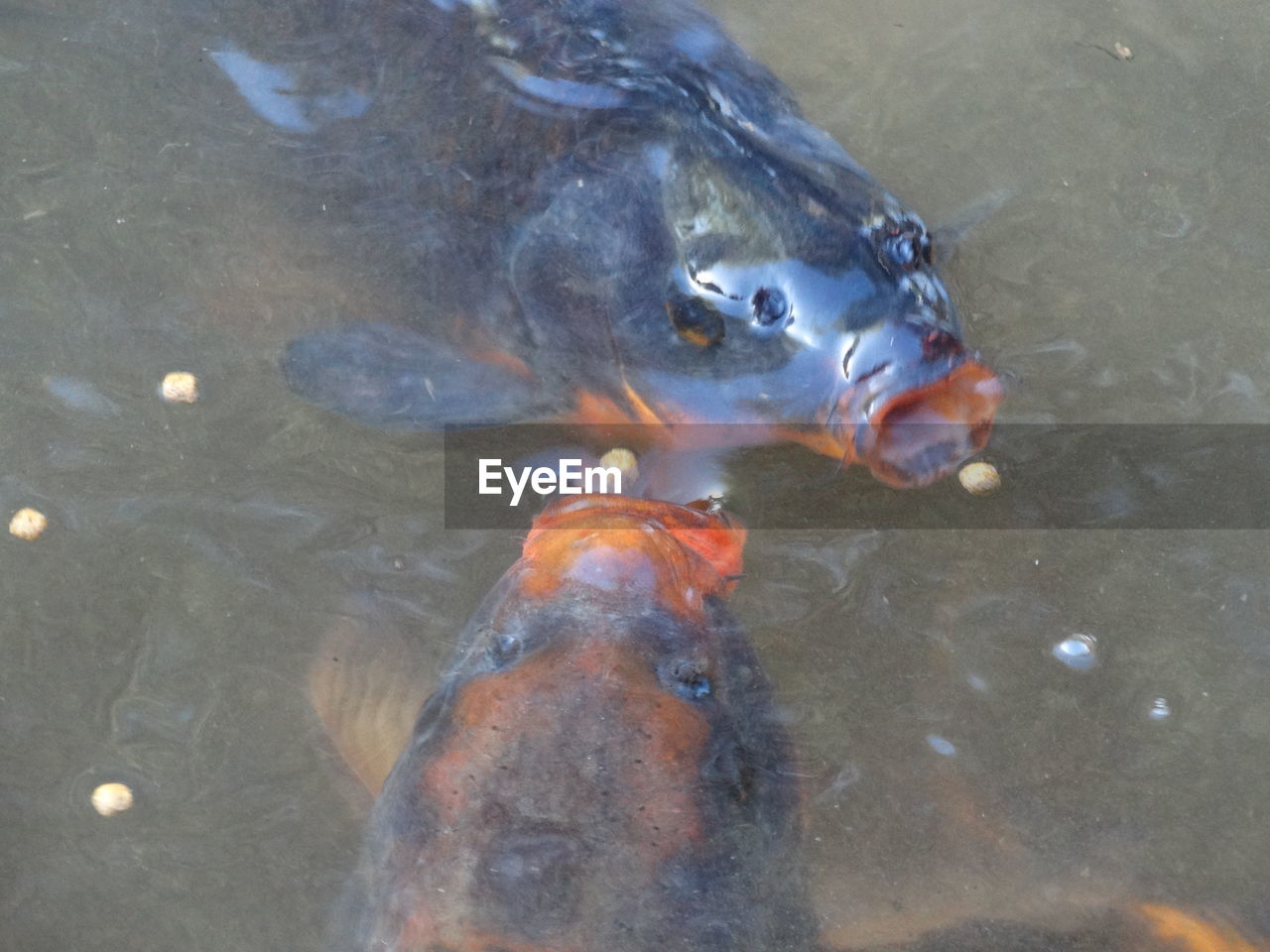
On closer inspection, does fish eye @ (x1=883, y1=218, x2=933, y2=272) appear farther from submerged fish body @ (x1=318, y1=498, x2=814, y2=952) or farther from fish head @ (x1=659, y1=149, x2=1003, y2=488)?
submerged fish body @ (x1=318, y1=498, x2=814, y2=952)

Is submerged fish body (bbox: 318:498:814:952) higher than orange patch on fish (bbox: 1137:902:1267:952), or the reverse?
submerged fish body (bbox: 318:498:814:952)

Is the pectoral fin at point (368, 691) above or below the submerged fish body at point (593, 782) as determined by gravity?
below

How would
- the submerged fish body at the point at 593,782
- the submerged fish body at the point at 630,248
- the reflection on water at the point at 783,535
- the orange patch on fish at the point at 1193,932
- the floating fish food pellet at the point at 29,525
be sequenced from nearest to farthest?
the submerged fish body at the point at 593,782 → the submerged fish body at the point at 630,248 → the orange patch on fish at the point at 1193,932 → the reflection on water at the point at 783,535 → the floating fish food pellet at the point at 29,525

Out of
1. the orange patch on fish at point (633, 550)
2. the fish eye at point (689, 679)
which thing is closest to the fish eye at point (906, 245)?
the orange patch on fish at point (633, 550)

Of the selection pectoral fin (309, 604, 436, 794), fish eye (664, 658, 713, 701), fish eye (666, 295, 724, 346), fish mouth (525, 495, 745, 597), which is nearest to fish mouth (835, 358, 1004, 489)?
fish eye (666, 295, 724, 346)

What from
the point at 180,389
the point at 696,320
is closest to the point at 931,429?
the point at 696,320

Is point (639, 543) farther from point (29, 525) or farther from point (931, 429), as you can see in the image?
point (29, 525)

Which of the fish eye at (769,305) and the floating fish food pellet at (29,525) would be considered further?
the floating fish food pellet at (29,525)

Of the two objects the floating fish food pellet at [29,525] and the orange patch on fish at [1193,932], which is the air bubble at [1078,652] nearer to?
the orange patch on fish at [1193,932]
